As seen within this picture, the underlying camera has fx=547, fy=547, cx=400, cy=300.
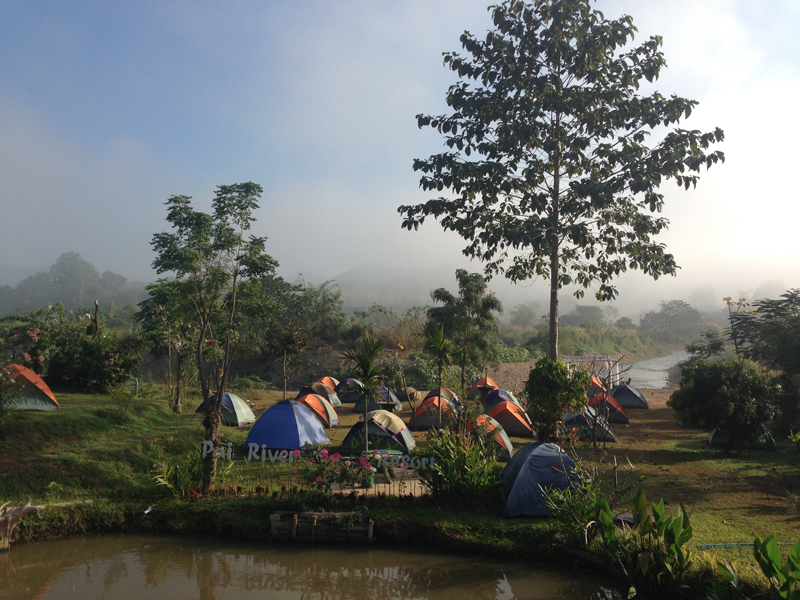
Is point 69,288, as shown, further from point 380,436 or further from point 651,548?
point 651,548

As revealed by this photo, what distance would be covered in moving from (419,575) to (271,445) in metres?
6.18

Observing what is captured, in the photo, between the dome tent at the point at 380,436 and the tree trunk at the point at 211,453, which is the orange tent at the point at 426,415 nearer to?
the dome tent at the point at 380,436

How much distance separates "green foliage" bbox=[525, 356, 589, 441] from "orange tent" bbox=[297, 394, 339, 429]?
23.9 feet

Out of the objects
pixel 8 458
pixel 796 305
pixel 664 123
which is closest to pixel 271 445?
pixel 8 458

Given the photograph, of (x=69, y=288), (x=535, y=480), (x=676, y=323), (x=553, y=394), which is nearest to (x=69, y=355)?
(x=553, y=394)

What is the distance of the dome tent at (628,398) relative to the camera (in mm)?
22562

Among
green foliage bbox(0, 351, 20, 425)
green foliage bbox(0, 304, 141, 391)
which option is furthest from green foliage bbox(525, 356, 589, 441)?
green foliage bbox(0, 304, 141, 391)

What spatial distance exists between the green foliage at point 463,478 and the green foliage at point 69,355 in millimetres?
11664

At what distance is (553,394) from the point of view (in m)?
12.4

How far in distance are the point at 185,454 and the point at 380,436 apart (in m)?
4.22

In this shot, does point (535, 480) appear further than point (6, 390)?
No

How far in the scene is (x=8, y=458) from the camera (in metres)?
9.33

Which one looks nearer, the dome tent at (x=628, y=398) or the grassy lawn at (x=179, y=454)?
the grassy lawn at (x=179, y=454)

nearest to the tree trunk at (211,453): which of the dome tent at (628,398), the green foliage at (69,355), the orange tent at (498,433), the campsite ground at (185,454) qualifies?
the campsite ground at (185,454)
